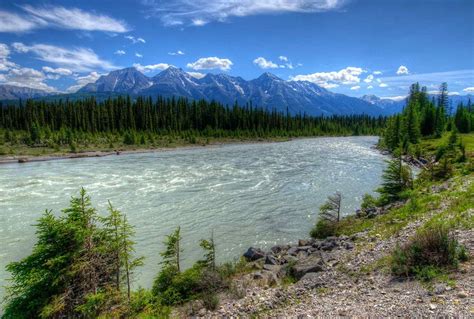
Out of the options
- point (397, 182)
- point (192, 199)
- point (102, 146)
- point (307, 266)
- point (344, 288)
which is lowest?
point (192, 199)

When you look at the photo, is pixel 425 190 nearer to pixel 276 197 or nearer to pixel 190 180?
pixel 276 197

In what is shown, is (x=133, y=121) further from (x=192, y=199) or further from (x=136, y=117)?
(x=192, y=199)

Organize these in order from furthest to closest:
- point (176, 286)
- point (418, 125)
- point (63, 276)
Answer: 1. point (418, 125)
2. point (176, 286)
3. point (63, 276)

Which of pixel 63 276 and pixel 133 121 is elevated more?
pixel 133 121

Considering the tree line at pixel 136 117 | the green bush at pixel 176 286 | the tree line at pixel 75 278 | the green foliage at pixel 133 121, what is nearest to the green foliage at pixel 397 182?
the green bush at pixel 176 286

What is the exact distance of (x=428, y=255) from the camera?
889cm

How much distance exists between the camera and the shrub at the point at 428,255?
858 cm

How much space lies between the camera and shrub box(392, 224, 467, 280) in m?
8.58

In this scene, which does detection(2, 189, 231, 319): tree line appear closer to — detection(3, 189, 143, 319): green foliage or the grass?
detection(3, 189, 143, 319): green foliage

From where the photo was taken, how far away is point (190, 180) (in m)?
36.6

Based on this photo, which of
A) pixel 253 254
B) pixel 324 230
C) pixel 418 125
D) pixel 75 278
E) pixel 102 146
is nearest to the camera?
pixel 75 278

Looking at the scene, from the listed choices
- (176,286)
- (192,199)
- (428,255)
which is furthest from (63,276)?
(192,199)

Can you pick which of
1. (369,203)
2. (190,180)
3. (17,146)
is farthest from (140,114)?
(369,203)

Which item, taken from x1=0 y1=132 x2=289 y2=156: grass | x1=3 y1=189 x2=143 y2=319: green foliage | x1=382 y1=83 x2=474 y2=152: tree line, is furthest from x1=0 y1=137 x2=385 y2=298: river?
x1=382 y1=83 x2=474 y2=152: tree line
